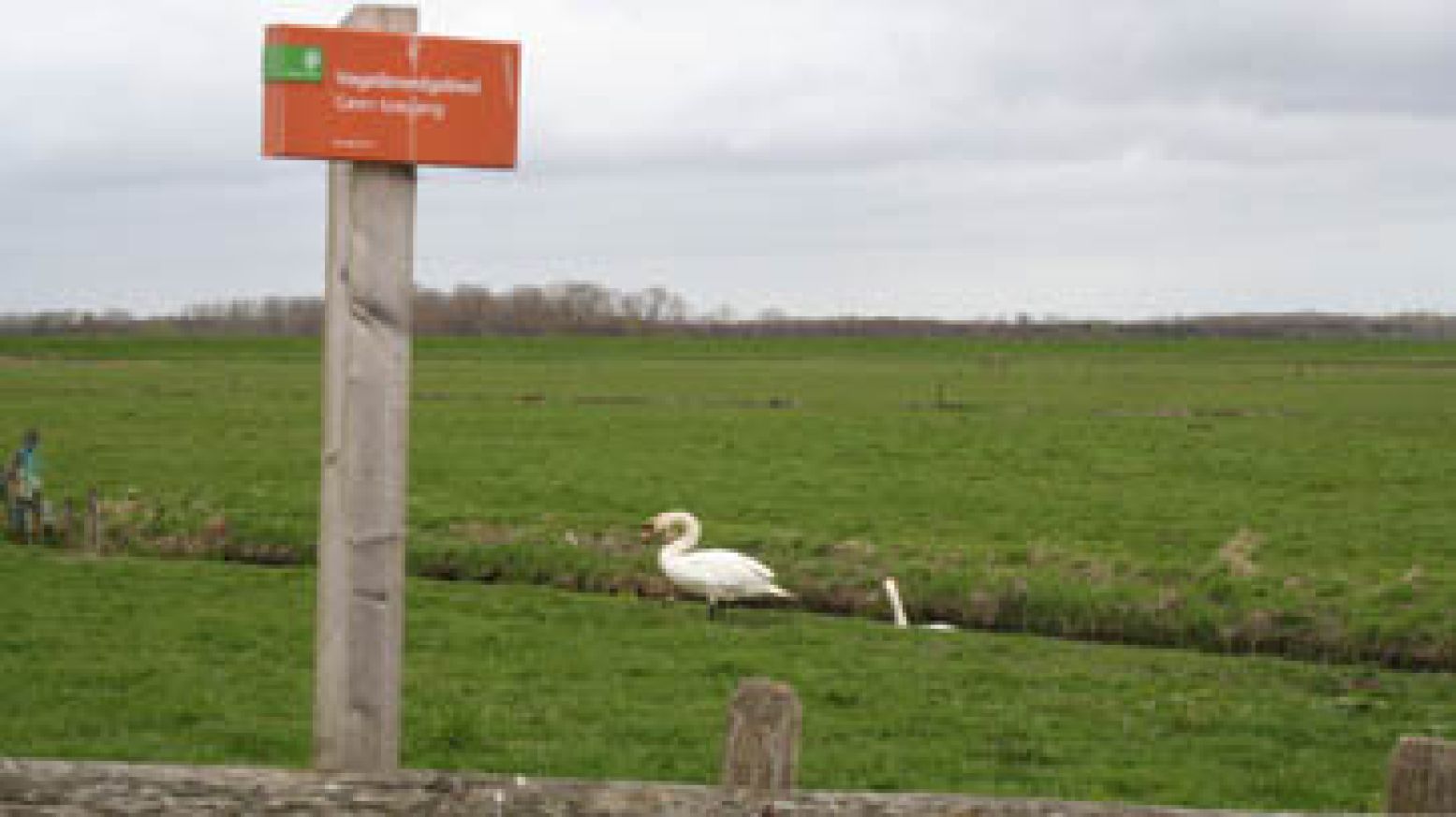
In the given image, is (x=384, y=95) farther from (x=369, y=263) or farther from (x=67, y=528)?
(x=67, y=528)

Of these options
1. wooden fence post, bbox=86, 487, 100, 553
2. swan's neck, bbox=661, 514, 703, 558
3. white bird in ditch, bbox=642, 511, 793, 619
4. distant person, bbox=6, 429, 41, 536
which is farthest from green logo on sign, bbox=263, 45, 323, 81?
distant person, bbox=6, 429, 41, 536

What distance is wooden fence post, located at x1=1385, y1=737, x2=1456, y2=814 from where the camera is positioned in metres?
3.58

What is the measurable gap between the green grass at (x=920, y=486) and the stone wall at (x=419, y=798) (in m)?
15.1

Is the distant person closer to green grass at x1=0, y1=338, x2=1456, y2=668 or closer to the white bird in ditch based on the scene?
green grass at x1=0, y1=338, x2=1456, y2=668

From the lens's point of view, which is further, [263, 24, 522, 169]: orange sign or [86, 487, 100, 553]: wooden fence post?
[86, 487, 100, 553]: wooden fence post

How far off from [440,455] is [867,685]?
79.8 feet

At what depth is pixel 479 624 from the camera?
16.5 metres

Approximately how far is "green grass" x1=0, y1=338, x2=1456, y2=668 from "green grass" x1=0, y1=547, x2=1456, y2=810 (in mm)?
2428

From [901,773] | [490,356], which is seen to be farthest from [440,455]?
[490,356]

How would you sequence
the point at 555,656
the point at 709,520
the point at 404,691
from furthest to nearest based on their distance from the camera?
the point at 709,520, the point at 555,656, the point at 404,691

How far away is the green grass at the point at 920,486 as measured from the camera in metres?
19.7

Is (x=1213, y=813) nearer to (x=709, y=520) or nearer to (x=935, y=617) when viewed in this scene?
(x=935, y=617)

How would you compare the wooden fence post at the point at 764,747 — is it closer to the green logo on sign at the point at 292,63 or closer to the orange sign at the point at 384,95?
the orange sign at the point at 384,95

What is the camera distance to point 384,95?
4652mm
